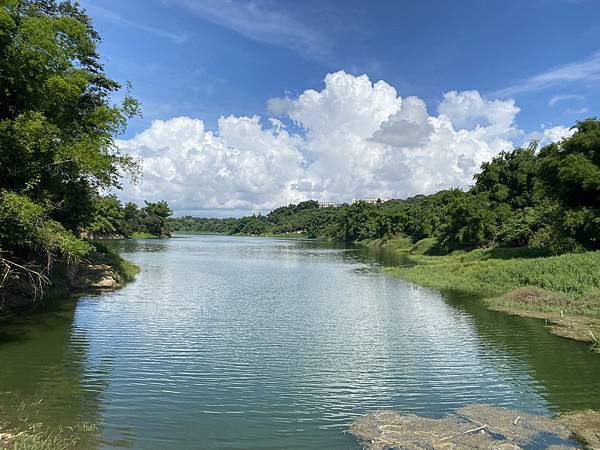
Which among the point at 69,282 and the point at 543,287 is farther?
the point at 69,282

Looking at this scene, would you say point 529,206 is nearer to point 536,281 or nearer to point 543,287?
point 536,281

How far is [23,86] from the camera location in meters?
21.2

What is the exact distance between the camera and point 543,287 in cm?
3691

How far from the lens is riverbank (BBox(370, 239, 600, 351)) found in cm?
2810

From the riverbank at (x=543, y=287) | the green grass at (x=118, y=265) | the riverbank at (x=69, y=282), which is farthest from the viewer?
the green grass at (x=118, y=265)

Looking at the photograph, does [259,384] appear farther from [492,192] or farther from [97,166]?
[492,192]

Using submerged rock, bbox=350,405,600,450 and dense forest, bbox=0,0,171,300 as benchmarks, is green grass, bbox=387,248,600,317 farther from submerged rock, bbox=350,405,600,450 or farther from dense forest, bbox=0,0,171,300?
dense forest, bbox=0,0,171,300

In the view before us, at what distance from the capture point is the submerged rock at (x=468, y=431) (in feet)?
40.8

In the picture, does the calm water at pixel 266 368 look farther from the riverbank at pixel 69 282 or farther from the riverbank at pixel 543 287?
the riverbank at pixel 69 282

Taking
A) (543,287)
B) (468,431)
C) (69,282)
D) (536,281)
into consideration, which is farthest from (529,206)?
(468,431)

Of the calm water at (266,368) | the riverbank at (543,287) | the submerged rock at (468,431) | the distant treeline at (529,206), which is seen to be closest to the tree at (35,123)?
the calm water at (266,368)

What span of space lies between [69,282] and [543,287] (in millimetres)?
36892

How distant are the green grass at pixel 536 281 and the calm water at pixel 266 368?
4.01 metres

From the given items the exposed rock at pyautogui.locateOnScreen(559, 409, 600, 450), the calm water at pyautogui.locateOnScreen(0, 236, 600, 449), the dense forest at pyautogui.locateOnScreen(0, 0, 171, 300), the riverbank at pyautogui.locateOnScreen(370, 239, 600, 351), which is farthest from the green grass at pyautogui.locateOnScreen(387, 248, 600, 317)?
the dense forest at pyautogui.locateOnScreen(0, 0, 171, 300)
